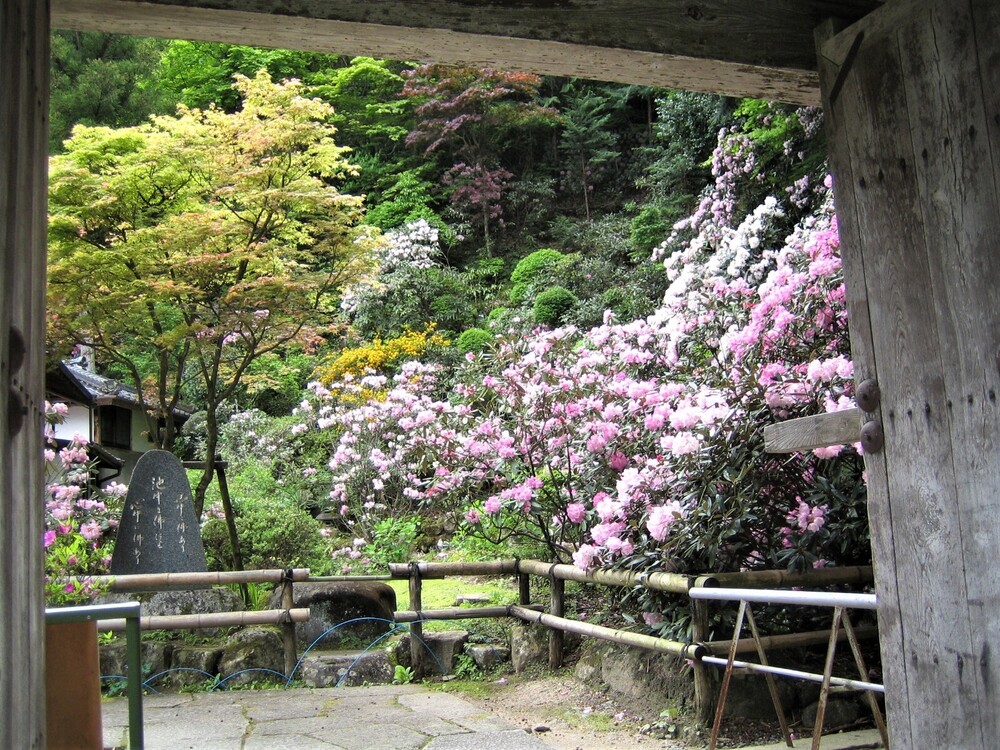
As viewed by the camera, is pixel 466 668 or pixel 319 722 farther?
pixel 466 668

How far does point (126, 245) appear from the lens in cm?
700

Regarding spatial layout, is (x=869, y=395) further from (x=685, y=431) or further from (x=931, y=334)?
(x=685, y=431)

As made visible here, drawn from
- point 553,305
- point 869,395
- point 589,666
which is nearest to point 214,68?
point 553,305

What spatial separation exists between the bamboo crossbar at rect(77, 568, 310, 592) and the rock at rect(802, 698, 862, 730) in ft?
10.4

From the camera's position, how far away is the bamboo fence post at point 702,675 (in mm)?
3766

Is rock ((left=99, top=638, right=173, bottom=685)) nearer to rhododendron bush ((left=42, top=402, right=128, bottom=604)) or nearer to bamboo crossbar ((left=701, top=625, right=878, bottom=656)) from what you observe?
rhododendron bush ((left=42, top=402, right=128, bottom=604))

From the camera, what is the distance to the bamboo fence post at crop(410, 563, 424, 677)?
555 centimetres

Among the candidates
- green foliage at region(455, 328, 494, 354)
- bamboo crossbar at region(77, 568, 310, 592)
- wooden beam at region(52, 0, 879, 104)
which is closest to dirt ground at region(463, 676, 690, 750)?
bamboo crossbar at region(77, 568, 310, 592)

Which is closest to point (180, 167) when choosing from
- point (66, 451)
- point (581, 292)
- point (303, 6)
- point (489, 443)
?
point (66, 451)

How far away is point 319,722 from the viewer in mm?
4340

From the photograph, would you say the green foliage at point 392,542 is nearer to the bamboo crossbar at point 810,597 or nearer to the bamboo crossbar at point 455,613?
the bamboo crossbar at point 455,613

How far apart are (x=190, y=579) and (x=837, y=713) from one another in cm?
375

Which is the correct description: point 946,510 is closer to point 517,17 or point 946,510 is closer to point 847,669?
point 517,17

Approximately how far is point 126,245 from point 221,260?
74 cm
